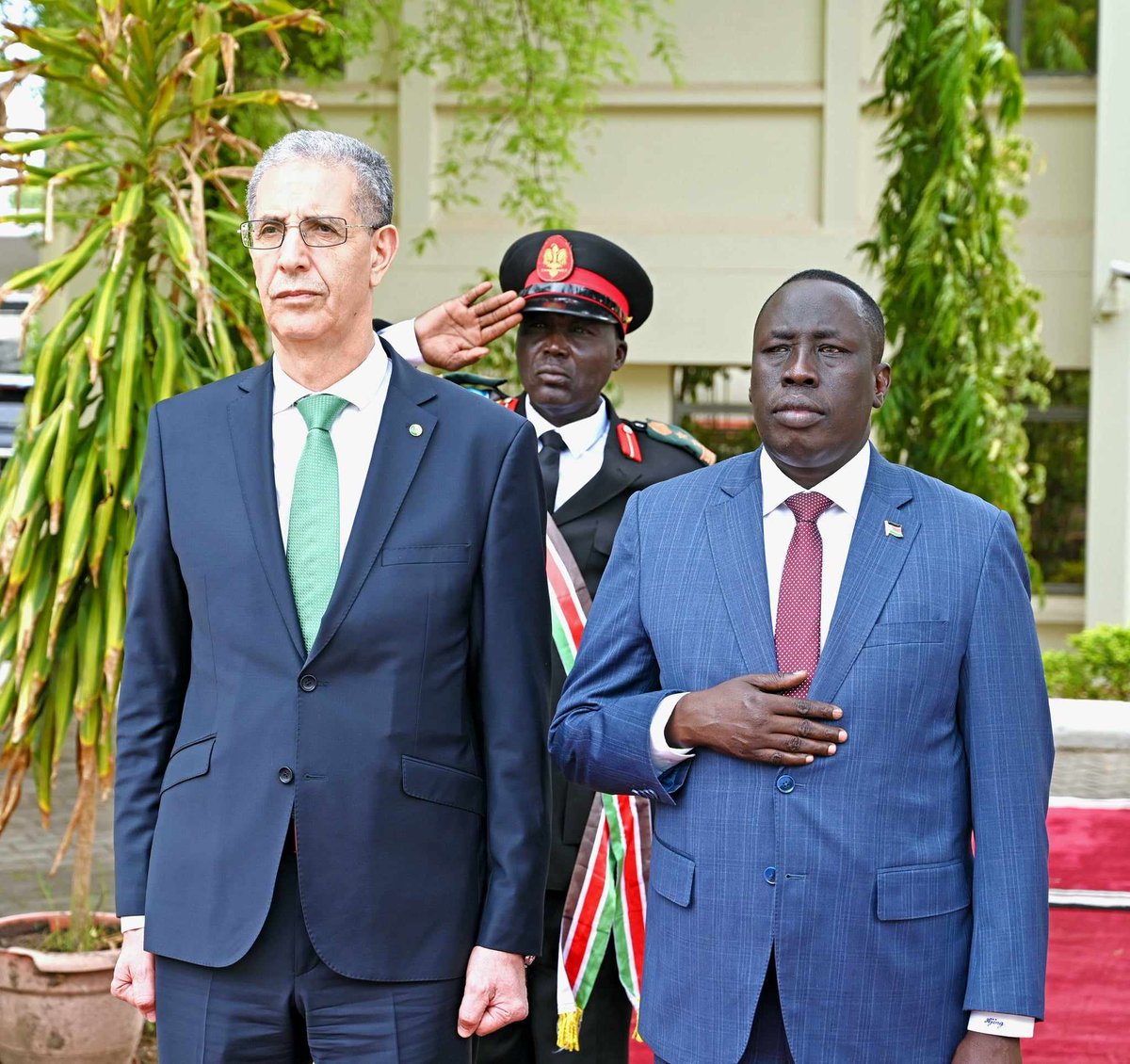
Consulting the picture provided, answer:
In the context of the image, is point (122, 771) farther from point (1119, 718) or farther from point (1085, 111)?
point (1085, 111)

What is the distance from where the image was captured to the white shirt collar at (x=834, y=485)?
7.79 feet

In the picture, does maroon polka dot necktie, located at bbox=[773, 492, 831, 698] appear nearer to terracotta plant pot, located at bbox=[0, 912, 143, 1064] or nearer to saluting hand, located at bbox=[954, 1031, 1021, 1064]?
saluting hand, located at bbox=[954, 1031, 1021, 1064]

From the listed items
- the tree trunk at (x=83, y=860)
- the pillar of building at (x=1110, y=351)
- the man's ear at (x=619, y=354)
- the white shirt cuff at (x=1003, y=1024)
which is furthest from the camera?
the pillar of building at (x=1110, y=351)

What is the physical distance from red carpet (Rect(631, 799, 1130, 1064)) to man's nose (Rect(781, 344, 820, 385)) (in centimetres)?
221

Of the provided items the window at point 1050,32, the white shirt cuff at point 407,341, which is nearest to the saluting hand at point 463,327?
the white shirt cuff at point 407,341

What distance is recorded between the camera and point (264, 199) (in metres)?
2.37

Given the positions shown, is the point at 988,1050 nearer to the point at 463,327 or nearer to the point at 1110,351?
the point at 463,327

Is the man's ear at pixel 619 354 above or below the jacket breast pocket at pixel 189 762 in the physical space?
above

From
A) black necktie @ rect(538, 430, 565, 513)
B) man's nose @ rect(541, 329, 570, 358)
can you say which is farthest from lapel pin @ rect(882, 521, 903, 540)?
man's nose @ rect(541, 329, 570, 358)

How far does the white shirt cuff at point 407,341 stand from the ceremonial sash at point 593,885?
1.60 ft

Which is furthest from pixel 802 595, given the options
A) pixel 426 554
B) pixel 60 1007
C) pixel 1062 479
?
pixel 1062 479

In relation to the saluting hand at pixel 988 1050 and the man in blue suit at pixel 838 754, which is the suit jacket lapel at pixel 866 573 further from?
the saluting hand at pixel 988 1050

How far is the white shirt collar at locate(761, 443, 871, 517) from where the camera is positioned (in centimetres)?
238

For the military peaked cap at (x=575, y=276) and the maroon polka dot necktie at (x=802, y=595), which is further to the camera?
the military peaked cap at (x=575, y=276)
